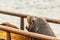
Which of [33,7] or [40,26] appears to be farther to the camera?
[33,7]

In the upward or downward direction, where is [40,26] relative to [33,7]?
downward

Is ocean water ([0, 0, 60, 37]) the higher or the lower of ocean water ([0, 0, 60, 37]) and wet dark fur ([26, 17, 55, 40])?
the higher

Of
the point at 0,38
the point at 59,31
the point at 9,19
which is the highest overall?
the point at 9,19

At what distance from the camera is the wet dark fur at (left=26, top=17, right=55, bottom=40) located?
323 cm

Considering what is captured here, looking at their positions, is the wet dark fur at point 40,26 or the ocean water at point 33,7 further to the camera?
the ocean water at point 33,7

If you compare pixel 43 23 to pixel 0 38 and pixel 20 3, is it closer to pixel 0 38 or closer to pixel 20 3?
pixel 0 38

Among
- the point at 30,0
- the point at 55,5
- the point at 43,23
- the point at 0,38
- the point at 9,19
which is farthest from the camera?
the point at 30,0

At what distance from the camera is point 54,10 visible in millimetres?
13023

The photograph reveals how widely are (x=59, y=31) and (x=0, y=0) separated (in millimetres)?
7008

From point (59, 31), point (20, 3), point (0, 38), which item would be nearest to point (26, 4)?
point (20, 3)

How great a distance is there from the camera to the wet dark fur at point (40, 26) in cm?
323

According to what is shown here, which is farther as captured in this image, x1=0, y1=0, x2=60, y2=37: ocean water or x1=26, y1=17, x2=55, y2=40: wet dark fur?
x1=0, y1=0, x2=60, y2=37: ocean water

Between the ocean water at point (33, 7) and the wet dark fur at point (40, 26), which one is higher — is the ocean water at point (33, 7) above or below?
above

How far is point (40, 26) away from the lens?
3320 millimetres
